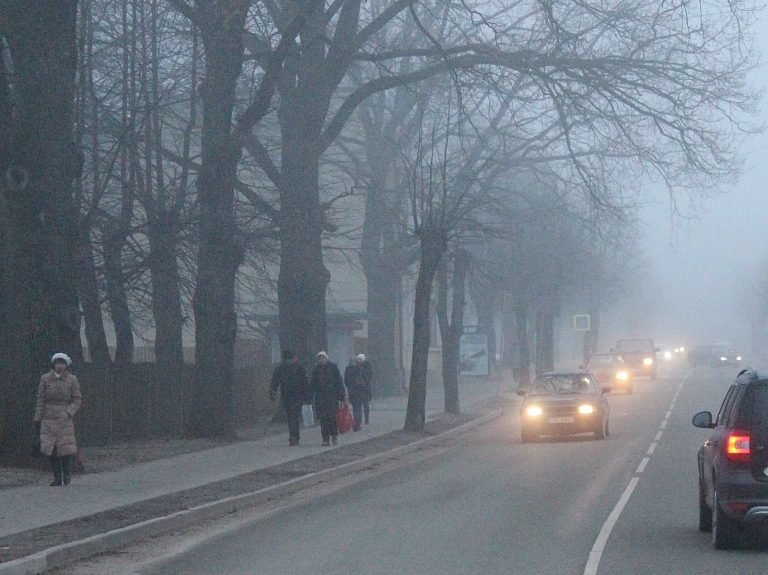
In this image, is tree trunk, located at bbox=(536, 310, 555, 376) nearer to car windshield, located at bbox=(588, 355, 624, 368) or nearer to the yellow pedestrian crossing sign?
the yellow pedestrian crossing sign

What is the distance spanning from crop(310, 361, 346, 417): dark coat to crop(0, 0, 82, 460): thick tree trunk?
6.46 meters

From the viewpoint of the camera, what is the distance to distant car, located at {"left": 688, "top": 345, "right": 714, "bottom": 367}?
88.6 metres

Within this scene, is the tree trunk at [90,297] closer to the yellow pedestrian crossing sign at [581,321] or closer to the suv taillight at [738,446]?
the suv taillight at [738,446]

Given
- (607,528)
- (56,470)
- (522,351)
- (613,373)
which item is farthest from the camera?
(522,351)

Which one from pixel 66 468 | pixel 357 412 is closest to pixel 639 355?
pixel 357 412

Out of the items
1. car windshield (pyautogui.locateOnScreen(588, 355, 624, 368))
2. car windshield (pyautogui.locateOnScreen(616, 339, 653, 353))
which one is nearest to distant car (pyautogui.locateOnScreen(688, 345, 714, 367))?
car windshield (pyautogui.locateOnScreen(616, 339, 653, 353))

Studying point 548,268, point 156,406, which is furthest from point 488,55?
point 548,268

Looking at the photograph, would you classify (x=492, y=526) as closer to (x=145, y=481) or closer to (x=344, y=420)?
(x=145, y=481)

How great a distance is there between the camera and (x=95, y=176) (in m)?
23.8

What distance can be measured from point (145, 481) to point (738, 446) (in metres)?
9.41

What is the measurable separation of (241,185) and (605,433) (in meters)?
9.67

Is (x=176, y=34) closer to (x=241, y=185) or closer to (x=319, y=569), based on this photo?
(x=241, y=185)

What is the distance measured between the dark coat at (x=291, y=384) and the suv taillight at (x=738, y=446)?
13657 millimetres

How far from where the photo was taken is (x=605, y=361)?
1845 inches
